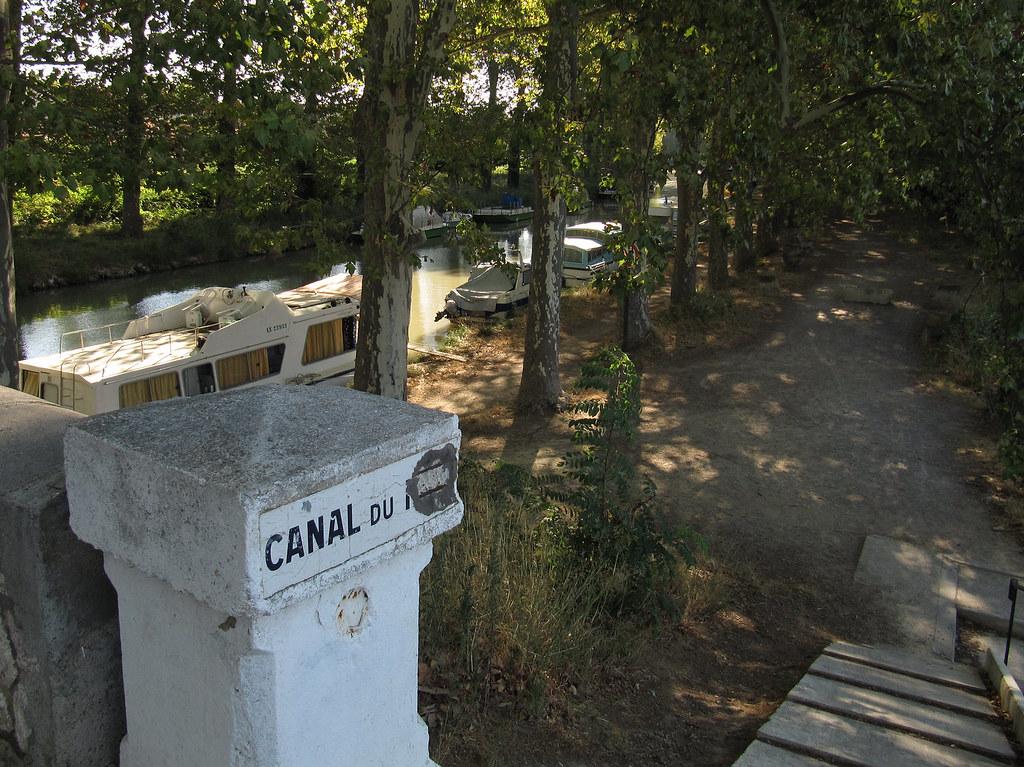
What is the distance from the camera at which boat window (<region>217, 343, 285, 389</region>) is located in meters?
15.7

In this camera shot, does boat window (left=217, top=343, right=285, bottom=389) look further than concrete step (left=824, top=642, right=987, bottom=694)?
Yes

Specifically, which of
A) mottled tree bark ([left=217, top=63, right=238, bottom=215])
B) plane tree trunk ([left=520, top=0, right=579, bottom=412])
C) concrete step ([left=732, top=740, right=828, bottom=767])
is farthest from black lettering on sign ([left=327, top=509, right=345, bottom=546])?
plane tree trunk ([left=520, top=0, right=579, bottom=412])

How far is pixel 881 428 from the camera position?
13.8 meters

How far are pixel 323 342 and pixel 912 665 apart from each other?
516 inches

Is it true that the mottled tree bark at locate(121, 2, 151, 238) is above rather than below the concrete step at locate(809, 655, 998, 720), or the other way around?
above

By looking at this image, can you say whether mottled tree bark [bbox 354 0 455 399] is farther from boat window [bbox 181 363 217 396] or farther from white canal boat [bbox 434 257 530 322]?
white canal boat [bbox 434 257 530 322]

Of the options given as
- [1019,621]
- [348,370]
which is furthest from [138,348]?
[1019,621]

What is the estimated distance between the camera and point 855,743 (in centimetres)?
515

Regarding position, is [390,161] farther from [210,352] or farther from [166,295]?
[166,295]

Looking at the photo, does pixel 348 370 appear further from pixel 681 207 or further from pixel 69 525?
pixel 69 525

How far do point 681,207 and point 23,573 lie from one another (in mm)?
19310

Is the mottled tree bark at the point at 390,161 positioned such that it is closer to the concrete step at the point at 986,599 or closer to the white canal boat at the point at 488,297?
the concrete step at the point at 986,599

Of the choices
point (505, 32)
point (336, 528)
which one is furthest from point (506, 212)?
point (336, 528)

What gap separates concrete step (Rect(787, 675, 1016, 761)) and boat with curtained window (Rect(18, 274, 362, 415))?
10.8m
